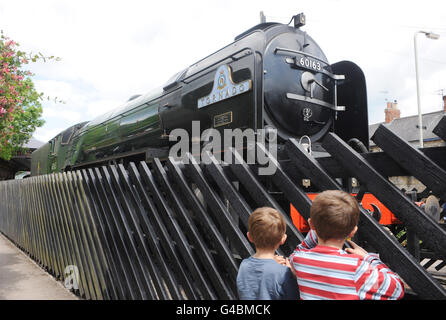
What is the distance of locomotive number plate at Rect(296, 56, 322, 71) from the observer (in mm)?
4453

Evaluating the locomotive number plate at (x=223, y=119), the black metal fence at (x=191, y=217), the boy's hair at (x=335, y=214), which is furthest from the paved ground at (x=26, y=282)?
the boy's hair at (x=335, y=214)

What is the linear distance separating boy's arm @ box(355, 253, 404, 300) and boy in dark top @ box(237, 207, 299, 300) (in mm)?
311

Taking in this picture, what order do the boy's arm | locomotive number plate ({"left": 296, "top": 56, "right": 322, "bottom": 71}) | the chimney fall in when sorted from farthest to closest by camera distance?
the chimney, locomotive number plate ({"left": 296, "top": 56, "right": 322, "bottom": 71}), the boy's arm

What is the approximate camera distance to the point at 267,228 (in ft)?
4.98

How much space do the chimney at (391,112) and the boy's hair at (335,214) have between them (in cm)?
3590

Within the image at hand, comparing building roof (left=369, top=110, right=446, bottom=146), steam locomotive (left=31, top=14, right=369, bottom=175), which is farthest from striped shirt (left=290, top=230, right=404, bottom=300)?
building roof (left=369, top=110, right=446, bottom=146)

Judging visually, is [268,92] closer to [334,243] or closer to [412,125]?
[334,243]

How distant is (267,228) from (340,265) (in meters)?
0.36

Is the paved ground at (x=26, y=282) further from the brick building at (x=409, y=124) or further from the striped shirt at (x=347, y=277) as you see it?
the brick building at (x=409, y=124)

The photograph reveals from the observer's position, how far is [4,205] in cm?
901

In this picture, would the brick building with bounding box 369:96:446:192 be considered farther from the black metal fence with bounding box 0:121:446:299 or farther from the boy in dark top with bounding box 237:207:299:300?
the boy in dark top with bounding box 237:207:299:300

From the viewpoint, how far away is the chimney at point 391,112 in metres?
33.2

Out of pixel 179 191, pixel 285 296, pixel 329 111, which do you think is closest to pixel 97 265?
pixel 179 191
